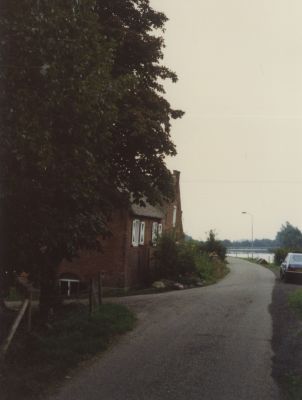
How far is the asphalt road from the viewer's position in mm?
7680

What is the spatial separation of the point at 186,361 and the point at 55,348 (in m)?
2.73

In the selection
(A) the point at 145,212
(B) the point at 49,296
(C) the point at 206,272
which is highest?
(A) the point at 145,212

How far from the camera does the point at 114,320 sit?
13.1m

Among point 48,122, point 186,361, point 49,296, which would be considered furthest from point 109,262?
point 48,122

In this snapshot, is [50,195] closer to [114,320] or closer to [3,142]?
[3,142]

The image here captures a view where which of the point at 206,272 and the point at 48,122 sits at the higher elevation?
the point at 48,122

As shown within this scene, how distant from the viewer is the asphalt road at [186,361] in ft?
25.2

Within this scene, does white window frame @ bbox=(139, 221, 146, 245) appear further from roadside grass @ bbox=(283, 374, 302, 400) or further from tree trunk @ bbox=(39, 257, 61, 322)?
roadside grass @ bbox=(283, 374, 302, 400)

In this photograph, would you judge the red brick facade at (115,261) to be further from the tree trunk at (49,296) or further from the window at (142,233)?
the tree trunk at (49,296)

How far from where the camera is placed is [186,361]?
9.65 m

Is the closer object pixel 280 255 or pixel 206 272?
pixel 206 272

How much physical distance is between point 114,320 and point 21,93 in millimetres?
7244

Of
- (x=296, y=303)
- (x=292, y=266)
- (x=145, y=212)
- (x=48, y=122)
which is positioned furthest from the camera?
(x=145, y=212)

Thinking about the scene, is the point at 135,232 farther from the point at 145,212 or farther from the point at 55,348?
the point at 55,348
